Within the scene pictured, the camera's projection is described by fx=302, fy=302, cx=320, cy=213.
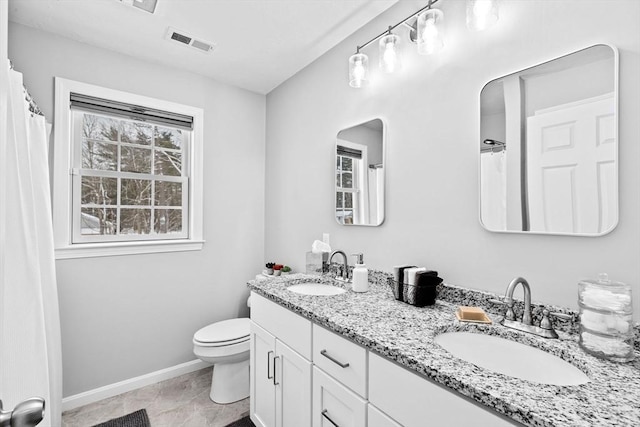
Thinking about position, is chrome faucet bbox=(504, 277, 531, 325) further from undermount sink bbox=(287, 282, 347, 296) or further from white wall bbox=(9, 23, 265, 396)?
white wall bbox=(9, 23, 265, 396)

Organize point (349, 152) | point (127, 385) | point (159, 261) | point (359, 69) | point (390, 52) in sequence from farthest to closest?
point (159, 261) → point (127, 385) → point (349, 152) → point (359, 69) → point (390, 52)

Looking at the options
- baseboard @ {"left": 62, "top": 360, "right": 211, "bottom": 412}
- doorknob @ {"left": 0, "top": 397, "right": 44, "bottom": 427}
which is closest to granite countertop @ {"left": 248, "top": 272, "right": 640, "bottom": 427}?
doorknob @ {"left": 0, "top": 397, "right": 44, "bottom": 427}

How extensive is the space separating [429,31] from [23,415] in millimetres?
1774

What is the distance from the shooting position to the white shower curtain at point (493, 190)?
1251mm

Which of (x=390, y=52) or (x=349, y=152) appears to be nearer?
(x=390, y=52)

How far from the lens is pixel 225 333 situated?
2129mm

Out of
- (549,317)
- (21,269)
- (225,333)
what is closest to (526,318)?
(549,317)

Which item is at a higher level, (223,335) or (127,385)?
(223,335)

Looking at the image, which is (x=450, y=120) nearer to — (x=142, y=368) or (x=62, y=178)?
(x=62, y=178)

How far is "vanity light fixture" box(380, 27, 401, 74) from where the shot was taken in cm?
159

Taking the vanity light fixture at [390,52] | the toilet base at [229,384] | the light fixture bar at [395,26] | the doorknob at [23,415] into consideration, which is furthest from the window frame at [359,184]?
the doorknob at [23,415]

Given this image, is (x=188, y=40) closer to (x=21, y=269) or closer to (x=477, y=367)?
(x=21, y=269)

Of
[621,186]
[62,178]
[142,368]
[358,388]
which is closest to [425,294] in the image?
[358,388]

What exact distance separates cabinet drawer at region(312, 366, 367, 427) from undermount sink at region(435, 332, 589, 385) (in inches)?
14.5
